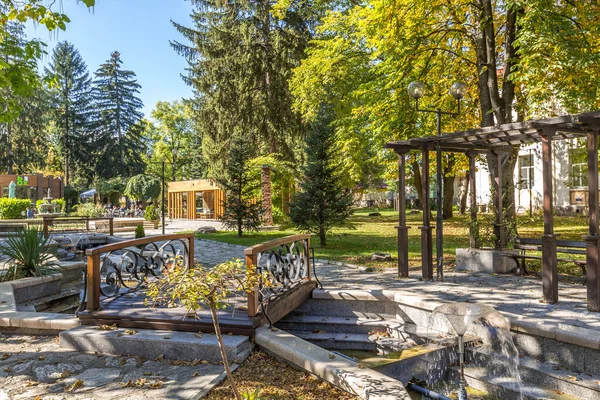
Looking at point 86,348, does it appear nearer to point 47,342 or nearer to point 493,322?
point 47,342

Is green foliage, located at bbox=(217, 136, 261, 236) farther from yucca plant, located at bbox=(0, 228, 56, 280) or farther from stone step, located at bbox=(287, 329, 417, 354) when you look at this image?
stone step, located at bbox=(287, 329, 417, 354)

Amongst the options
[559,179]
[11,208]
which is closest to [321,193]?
[559,179]

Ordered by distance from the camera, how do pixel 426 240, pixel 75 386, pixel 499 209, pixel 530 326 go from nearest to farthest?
pixel 75 386 → pixel 530 326 → pixel 426 240 → pixel 499 209

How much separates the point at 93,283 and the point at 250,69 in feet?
57.1

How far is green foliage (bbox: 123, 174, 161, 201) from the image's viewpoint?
35.0 metres

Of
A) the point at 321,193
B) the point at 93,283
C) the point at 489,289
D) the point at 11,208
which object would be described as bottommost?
the point at 489,289

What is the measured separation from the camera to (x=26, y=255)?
6812 mm

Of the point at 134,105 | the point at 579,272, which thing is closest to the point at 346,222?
the point at 579,272

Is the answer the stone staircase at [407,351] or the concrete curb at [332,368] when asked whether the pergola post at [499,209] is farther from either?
the concrete curb at [332,368]

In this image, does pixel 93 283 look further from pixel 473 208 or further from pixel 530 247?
pixel 473 208

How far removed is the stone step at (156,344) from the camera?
14.0ft

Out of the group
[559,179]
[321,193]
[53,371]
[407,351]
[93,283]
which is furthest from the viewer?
[559,179]

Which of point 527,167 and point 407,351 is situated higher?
point 527,167

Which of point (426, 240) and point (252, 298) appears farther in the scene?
point (426, 240)
